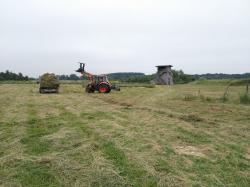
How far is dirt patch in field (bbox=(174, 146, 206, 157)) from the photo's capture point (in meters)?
8.53

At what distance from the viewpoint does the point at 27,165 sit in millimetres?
7508

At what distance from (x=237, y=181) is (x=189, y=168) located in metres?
0.98

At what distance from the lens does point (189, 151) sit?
347 inches

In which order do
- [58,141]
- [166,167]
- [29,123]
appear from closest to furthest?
1. [166,167]
2. [58,141]
3. [29,123]

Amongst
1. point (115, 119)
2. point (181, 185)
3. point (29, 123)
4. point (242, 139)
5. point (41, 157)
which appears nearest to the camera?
point (181, 185)

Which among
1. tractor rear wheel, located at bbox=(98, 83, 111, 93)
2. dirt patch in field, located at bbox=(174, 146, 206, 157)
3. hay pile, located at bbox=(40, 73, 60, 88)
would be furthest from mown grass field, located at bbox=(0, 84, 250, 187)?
hay pile, located at bbox=(40, 73, 60, 88)

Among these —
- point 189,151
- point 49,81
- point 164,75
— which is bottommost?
point 189,151

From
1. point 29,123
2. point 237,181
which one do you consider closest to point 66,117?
point 29,123

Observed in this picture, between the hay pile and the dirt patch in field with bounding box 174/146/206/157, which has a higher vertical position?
the hay pile

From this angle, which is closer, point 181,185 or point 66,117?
point 181,185

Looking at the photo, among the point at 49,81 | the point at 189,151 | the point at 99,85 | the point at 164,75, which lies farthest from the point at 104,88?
the point at 164,75

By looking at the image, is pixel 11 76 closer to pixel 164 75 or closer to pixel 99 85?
pixel 164 75

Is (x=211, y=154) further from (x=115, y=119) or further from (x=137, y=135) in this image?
(x=115, y=119)

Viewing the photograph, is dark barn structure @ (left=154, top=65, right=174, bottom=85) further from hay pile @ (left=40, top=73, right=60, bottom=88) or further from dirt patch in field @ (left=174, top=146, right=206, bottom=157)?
dirt patch in field @ (left=174, top=146, right=206, bottom=157)
